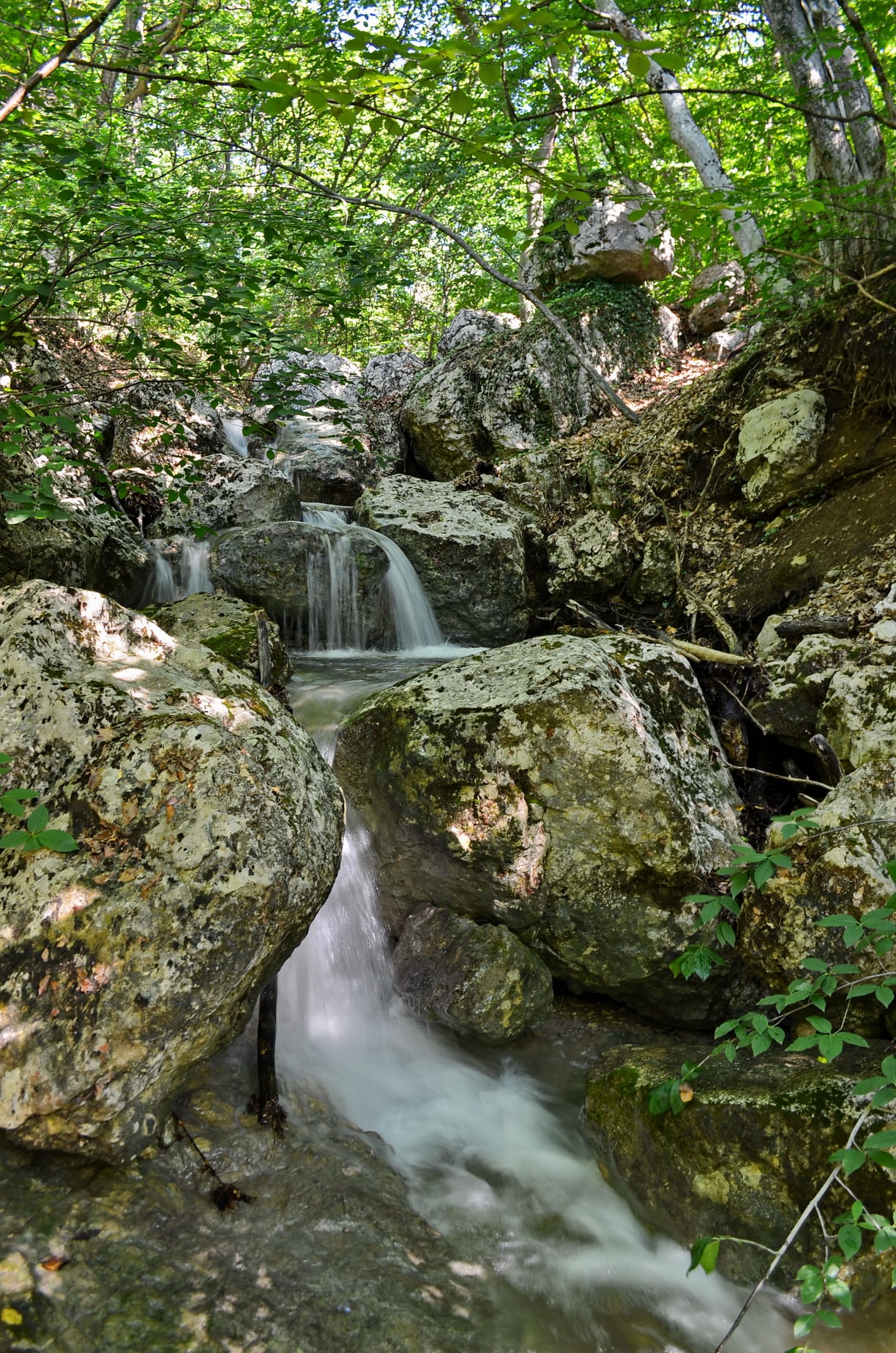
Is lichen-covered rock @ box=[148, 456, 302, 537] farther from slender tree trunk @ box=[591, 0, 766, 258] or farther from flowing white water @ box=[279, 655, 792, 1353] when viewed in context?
slender tree trunk @ box=[591, 0, 766, 258]

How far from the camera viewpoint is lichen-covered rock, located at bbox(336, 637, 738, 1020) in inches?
150

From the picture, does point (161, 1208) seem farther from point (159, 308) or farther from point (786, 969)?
point (159, 308)

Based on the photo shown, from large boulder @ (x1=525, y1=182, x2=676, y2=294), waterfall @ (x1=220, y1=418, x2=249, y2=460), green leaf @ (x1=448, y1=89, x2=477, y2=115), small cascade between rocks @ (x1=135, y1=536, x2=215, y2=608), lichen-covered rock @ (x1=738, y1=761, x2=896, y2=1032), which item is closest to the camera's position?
green leaf @ (x1=448, y1=89, x2=477, y2=115)

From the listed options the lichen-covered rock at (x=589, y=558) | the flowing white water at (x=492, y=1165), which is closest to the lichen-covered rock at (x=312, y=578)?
the lichen-covered rock at (x=589, y=558)

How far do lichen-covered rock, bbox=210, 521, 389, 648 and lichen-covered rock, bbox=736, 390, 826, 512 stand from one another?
3821 millimetres

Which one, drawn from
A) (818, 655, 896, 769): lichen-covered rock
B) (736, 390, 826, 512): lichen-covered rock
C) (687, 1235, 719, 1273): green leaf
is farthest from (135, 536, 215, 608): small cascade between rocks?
(687, 1235, 719, 1273): green leaf

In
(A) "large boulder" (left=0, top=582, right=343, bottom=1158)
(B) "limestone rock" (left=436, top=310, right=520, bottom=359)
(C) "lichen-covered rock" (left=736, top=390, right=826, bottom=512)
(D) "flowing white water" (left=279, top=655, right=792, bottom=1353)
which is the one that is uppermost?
(B) "limestone rock" (left=436, top=310, right=520, bottom=359)

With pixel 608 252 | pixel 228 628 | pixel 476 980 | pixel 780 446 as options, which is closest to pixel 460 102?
pixel 476 980

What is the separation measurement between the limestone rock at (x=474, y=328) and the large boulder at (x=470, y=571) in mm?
4649

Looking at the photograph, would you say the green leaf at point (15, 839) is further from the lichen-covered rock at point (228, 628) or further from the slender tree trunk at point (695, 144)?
the slender tree trunk at point (695, 144)

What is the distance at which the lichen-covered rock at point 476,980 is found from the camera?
373cm

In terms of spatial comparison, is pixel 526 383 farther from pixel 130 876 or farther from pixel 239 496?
pixel 130 876

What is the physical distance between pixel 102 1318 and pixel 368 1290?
78 cm

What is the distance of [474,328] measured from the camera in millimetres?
12031
